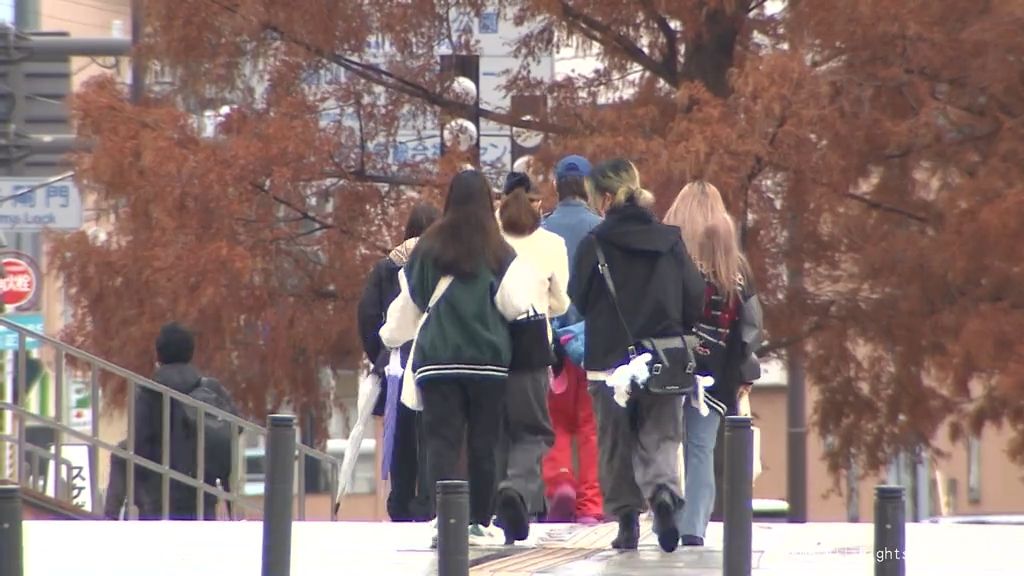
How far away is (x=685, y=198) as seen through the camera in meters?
9.76

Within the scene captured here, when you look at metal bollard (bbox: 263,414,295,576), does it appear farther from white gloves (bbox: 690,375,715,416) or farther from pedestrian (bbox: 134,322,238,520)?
pedestrian (bbox: 134,322,238,520)

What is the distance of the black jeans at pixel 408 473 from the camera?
35.4 ft

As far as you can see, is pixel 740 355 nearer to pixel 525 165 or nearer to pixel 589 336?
pixel 589 336

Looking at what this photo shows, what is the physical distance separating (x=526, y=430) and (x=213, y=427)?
16.1 feet

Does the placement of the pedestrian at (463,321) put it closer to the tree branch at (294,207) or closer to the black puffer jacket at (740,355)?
the black puffer jacket at (740,355)

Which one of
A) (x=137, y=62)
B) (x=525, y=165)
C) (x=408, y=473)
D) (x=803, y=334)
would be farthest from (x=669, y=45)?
(x=408, y=473)

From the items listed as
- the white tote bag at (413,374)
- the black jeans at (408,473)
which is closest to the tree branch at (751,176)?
the black jeans at (408,473)

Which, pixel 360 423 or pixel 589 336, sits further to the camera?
pixel 360 423

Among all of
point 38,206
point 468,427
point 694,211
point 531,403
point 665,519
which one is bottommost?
point 665,519

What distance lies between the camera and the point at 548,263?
948 centimetres

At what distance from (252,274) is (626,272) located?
655 cm

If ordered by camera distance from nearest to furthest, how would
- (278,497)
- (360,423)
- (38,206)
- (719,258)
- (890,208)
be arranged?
1. (278,497)
2. (719,258)
3. (360,423)
4. (890,208)
5. (38,206)

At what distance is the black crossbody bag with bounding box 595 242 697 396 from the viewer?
9.17 m

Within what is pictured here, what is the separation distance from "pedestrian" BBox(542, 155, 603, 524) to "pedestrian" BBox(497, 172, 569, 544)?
674 mm
